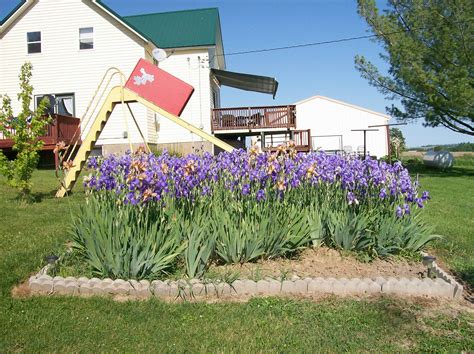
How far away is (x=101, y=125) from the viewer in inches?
404

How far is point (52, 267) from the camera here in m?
4.83

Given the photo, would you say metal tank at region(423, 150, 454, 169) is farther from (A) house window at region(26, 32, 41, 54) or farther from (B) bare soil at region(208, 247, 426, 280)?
(B) bare soil at region(208, 247, 426, 280)

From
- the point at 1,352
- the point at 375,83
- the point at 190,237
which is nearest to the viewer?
the point at 1,352

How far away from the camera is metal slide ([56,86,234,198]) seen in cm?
989

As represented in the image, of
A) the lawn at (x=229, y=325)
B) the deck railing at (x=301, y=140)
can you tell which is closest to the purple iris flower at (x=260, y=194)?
the lawn at (x=229, y=325)

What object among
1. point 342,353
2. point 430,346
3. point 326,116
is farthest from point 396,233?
point 326,116

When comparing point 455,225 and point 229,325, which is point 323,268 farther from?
point 455,225

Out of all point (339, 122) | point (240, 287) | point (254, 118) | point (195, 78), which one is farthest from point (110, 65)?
point (339, 122)

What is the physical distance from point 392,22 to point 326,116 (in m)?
20.8

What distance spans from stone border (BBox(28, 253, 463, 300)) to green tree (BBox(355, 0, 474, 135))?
1539 centimetres

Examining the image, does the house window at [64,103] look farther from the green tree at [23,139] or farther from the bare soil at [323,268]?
the bare soil at [323,268]

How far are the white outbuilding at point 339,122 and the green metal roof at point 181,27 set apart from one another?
19.0 meters

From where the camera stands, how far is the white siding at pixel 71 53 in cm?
2044

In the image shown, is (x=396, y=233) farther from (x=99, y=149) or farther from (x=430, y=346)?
(x=99, y=149)
